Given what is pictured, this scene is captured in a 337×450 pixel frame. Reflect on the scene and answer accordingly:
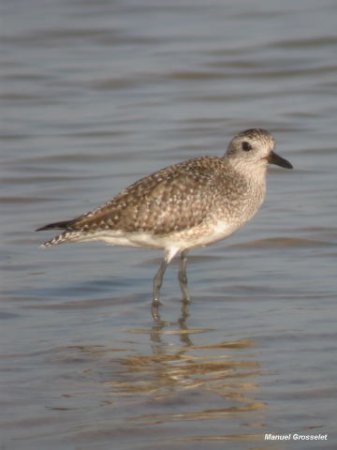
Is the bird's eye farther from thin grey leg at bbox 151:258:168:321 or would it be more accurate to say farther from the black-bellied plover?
thin grey leg at bbox 151:258:168:321

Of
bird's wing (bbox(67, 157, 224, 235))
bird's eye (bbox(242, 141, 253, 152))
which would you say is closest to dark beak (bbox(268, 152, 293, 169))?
bird's eye (bbox(242, 141, 253, 152))

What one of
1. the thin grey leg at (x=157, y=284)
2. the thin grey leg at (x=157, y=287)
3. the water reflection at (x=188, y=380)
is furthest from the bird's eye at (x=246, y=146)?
the water reflection at (x=188, y=380)

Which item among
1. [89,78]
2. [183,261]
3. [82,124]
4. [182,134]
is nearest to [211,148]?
[182,134]

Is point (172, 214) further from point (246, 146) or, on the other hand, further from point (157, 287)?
point (246, 146)

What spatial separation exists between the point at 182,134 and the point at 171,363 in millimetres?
7871

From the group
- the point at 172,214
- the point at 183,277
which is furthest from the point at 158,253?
the point at 183,277

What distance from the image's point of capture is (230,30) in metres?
23.1

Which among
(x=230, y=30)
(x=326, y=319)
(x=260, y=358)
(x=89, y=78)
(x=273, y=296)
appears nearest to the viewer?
(x=260, y=358)

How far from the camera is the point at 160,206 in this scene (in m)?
12.1

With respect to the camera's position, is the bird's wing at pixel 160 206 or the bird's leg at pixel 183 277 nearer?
the bird's leg at pixel 183 277

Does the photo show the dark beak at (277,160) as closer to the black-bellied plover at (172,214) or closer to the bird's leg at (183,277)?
the black-bellied plover at (172,214)

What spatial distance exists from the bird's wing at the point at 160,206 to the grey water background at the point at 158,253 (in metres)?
0.57

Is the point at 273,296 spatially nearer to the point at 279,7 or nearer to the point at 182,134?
the point at 182,134

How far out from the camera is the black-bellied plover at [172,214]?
12.0 m
